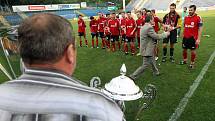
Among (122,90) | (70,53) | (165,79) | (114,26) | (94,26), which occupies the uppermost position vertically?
(70,53)

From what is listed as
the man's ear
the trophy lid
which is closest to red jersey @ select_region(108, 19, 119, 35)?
the trophy lid

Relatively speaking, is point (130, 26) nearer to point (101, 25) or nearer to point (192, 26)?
point (101, 25)

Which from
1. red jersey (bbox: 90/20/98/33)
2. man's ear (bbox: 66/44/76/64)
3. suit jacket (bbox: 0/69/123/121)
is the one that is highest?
man's ear (bbox: 66/44/76/64)

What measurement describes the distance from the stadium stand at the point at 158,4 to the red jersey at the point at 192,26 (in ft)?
133

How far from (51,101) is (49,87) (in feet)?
0.21

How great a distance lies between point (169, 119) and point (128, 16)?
7.65 m

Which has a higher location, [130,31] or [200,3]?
[200,3]

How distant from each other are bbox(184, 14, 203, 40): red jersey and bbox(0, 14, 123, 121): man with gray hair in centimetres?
802

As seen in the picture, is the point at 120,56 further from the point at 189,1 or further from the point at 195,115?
the point at 189,1

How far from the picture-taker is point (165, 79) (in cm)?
780

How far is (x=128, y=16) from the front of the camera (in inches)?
487

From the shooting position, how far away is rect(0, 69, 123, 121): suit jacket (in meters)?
1.27

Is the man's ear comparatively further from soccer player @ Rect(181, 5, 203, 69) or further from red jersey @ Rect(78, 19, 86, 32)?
red jersey @ Rect(78, 19, 86, 32)

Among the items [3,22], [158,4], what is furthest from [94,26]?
[158,4]
